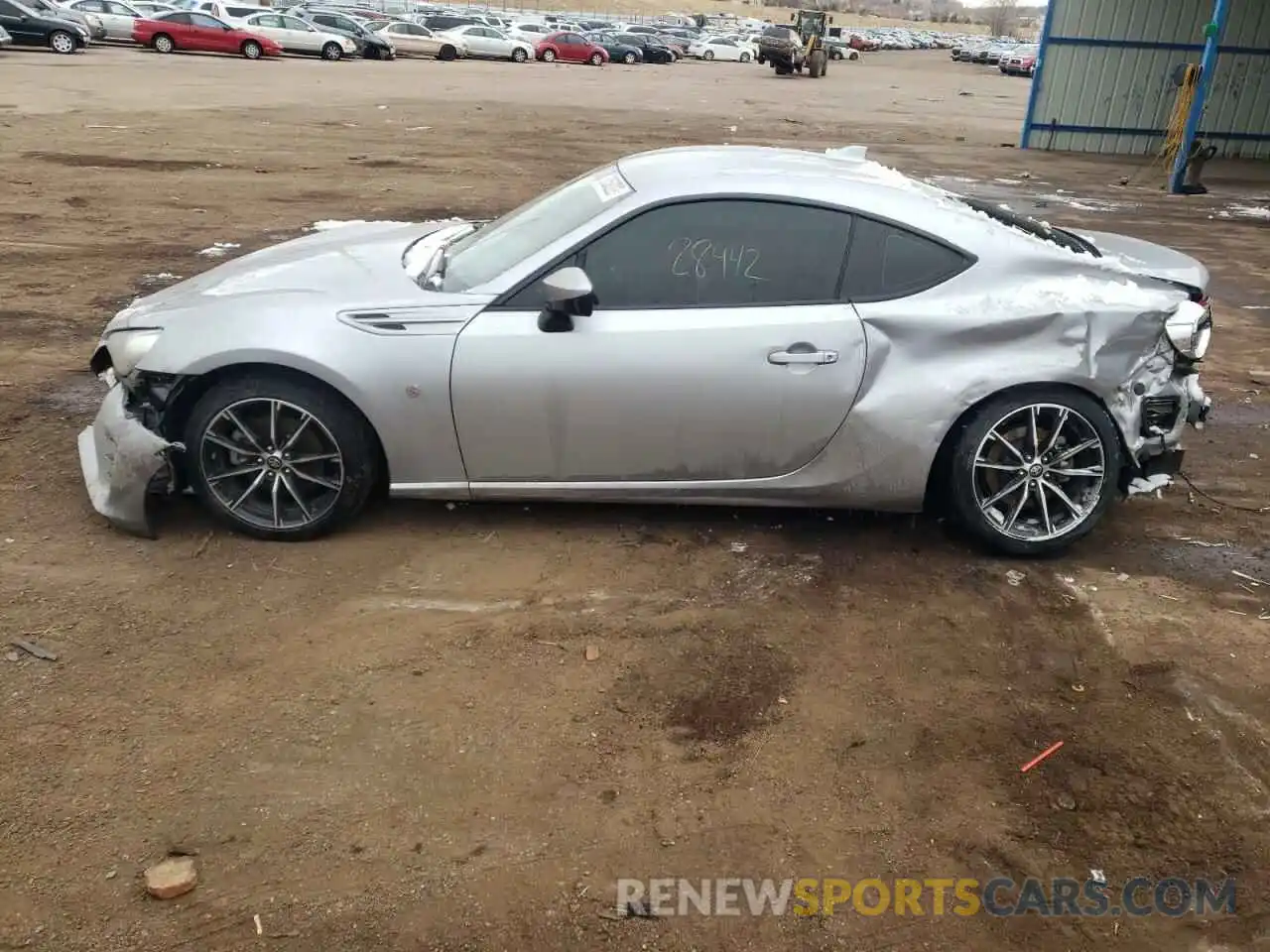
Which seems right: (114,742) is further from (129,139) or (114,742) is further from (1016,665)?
(129,139)

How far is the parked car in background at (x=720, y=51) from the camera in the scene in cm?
5234

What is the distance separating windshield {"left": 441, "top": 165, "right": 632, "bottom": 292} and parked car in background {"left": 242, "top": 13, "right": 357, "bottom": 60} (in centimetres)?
3405

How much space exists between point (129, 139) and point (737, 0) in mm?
143661

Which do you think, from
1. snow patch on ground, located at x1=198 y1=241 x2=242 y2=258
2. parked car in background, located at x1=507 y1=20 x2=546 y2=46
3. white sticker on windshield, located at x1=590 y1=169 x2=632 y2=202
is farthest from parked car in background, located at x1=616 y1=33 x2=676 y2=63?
white sticker on windshield, located at x1=590 y1=169 x2=632 y2=202

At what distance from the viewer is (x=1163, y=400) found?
4133 millimetres

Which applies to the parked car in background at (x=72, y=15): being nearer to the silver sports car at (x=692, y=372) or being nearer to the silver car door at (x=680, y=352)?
the silver sports car at (x=692, y=372)

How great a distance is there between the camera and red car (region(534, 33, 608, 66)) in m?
42.0

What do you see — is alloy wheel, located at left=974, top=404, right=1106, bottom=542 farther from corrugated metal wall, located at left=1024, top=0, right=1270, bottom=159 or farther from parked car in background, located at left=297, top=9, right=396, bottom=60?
parked car in background, located at left=297, top=9, right=396, bottom=60

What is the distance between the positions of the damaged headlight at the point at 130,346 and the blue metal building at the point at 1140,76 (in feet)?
63.9

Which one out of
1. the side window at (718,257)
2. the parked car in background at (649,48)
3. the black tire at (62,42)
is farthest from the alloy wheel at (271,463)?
the parked car in background at (649,48)

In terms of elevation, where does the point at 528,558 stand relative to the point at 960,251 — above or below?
below

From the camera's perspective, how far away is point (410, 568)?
3980 millimetres

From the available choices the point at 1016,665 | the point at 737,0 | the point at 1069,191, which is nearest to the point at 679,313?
the point at 1016,665

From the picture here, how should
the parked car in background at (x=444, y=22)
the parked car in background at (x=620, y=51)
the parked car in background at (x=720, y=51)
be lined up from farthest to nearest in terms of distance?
1. the parked car in background at (x=720, y=51)
2. the parked car in background at (x=620, y=51)
3. the parked car in background at (x=444, y=22)
